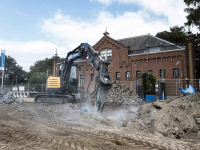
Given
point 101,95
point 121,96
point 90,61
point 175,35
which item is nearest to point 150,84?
point 121,96

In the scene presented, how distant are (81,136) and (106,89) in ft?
11.5

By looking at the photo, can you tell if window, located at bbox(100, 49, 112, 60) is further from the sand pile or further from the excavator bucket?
the sand pile

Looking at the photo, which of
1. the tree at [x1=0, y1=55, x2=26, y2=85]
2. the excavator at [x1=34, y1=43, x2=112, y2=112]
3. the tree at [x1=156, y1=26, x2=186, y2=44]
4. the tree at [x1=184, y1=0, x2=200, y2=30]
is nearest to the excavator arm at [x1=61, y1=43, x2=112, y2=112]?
the excavator at [x1=34, y1=43, x2=112, y2=112]

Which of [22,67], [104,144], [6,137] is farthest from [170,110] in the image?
[22,67]

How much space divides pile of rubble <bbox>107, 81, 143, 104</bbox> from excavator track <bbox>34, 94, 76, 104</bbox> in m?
3.07

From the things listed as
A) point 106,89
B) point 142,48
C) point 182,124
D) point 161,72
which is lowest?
point 182,124

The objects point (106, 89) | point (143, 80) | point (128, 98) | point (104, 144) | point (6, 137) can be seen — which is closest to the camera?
point (104, 144)

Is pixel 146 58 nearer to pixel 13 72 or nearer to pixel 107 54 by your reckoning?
pixel 107 54

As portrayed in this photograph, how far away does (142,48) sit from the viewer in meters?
25.8

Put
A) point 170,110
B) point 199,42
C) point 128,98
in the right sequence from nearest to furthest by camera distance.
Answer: point 170,110
point 128,98
point 199,42

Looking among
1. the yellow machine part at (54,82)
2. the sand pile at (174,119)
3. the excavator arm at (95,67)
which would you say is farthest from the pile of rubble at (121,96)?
the sand pile at (174,119)

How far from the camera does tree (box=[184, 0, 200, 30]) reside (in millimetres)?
19683

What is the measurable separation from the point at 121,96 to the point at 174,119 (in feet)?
20.9

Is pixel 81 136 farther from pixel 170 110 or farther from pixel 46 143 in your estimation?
pixel 170 110
